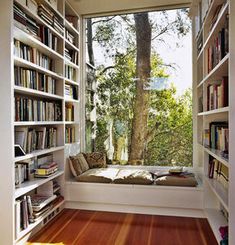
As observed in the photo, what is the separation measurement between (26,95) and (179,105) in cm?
210

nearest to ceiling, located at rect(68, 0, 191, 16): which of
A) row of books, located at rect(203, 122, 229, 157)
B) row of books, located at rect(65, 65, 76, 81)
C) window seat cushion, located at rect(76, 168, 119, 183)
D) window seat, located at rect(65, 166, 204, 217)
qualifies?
row of books, located at rect(65, 65, 76, 81)

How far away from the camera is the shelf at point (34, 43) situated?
7.67ft

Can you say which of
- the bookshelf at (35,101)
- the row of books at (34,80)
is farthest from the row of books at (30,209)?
the row of books at (34,80)

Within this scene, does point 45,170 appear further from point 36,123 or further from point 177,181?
point 177,181

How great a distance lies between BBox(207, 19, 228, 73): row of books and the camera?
2.09 m

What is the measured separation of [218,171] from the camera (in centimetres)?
271

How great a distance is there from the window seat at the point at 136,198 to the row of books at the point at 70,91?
114cm

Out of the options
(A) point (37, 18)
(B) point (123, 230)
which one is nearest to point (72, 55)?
(A) point (37, 18)

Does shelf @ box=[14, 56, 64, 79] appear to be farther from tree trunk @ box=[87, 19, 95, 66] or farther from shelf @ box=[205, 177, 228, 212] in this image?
shelf @ box=[205, 177, 228, 212]

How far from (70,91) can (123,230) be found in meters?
1.94

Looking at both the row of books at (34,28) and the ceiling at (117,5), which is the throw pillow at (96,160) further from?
the ceiling at (117,5)

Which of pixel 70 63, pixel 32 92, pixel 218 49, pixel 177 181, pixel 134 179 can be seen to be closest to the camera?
pixel 218 49

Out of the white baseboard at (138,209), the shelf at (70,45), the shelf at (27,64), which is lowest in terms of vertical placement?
the white baseboard at (138,209)

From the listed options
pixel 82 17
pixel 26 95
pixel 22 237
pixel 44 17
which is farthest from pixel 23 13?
pixel 22 237
